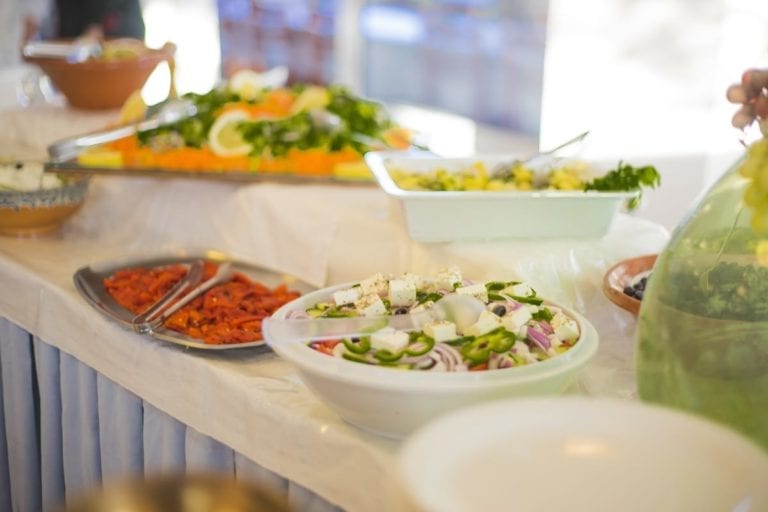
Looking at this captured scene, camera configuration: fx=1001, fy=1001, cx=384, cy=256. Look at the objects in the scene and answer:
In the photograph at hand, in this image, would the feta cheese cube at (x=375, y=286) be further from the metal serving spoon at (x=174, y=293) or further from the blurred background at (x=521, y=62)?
the blurred background at (x=521, y=62)

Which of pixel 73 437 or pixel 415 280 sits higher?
pixel 415 280

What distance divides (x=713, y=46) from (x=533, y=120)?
0.89m

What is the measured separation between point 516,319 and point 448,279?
0.15m

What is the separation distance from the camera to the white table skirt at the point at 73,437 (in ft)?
4.34

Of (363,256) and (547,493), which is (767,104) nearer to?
(547,493)

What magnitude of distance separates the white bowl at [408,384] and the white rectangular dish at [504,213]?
1.28 ft

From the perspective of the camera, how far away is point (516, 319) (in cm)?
101

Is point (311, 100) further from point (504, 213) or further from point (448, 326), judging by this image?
point (448, 326)

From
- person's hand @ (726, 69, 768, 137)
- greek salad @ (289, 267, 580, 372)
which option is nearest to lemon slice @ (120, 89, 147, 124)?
greek salad @ (289, 267, 580, 372)

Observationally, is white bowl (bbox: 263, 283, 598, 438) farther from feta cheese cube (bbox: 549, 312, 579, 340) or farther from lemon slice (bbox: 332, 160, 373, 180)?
lemon slice (bbox: 332, 160, 373, 180)

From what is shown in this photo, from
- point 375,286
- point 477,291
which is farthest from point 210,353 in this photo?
point 477,291

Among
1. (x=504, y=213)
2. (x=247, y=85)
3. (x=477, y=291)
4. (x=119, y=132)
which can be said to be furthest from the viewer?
(x=247, y=85)

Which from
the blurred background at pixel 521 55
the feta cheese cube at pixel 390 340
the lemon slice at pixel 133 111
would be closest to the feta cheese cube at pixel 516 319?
the feta cheese cube at pixel 390 340

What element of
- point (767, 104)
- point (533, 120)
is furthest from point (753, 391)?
point (533, 120)
